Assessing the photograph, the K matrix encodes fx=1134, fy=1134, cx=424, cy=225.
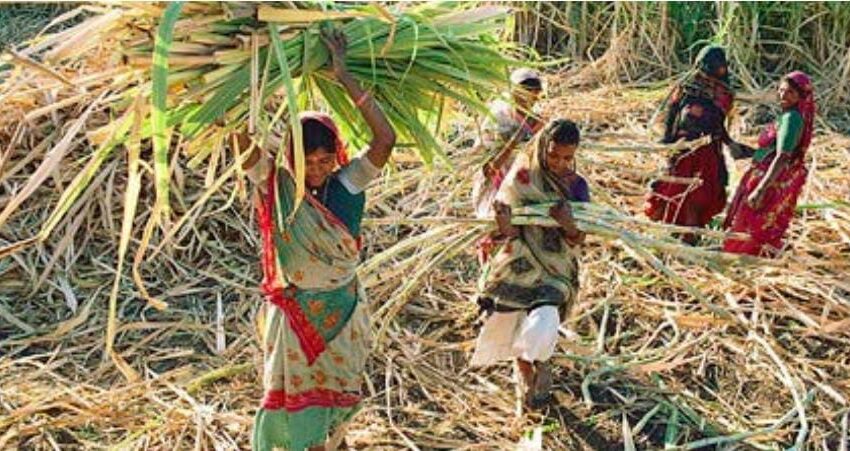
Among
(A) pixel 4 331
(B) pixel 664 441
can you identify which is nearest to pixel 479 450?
(B) pixel 664 441

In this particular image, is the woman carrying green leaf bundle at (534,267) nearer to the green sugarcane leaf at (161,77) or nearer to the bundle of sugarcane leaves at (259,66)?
the bundle of sugarcane leaves at (259,66)

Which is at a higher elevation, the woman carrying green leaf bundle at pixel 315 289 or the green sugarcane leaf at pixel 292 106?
the green sugarcane leaf at pixel 292 106

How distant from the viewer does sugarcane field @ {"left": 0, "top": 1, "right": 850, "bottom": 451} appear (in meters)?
2.65

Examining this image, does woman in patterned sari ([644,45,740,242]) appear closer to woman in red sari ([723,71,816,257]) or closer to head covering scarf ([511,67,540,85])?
woman in red sari ([723,71,816,257])

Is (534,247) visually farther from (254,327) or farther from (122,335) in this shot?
(122,335)

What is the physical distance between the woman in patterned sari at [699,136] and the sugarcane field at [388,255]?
0.01 meters

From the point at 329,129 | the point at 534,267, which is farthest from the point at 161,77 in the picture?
the point at 534,267

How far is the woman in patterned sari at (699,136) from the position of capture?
4.94 meters

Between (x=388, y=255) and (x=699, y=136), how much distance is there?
181 centimetres

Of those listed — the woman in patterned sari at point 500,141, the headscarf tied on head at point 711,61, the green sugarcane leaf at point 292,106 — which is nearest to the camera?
the green sugarcane leaf at point 292,106

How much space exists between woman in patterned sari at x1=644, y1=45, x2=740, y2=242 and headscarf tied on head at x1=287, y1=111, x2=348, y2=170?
213cm

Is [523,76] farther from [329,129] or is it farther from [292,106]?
[292,106]

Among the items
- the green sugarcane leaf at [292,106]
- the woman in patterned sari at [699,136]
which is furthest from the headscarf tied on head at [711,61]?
the green sugarcane leaf at [292,106]

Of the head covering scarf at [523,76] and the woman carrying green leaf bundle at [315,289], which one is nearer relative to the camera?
the woman carrying green leaf bundle at [315,289]
